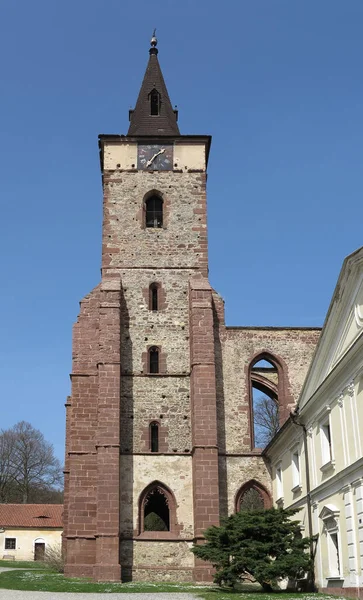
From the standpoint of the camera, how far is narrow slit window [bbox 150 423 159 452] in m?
27.5

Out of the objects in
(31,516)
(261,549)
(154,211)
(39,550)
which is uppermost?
(154,211)

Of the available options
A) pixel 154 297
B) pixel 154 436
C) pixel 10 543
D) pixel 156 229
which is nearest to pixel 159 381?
pixel 154 436

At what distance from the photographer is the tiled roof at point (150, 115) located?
34062 mm

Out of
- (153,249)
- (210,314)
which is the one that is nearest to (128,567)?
(210,314)

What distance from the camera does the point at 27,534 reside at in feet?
175

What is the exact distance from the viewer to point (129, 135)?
3297 cm

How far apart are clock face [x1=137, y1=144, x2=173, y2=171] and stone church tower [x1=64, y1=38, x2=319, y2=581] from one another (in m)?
0.06

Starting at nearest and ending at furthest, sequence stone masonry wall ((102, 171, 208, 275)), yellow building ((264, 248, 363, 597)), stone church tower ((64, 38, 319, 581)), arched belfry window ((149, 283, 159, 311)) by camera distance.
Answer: yellow building ((264, 248, 363, 597))
stone church tower ((64, 38, 319, 581))
arched belfry window ((149, 283, 159, 311))
stone masonry wall ((102, 171, 208, 275))

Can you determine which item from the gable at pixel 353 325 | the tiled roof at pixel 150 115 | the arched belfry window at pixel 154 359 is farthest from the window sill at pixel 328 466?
the tiled roof at pixel 150 115

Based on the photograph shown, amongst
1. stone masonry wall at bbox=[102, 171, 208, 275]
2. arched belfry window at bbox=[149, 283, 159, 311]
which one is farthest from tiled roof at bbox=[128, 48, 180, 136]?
arched belfry window at bbox=[149, 283, 159, 311]

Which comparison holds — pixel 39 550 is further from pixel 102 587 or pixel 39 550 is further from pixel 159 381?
pixel 102 587

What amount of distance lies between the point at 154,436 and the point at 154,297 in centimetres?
573

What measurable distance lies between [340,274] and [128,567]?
13.5 m

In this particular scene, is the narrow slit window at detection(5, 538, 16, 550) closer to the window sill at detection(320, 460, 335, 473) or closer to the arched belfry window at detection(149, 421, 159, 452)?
the arched belfry window at detection(149, 421, 159, 452)
